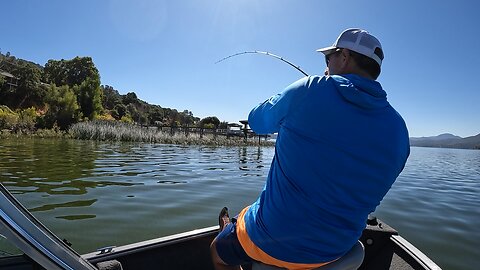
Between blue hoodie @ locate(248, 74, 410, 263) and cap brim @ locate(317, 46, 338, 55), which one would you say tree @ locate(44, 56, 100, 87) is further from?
blue hoodie @ locate(248, 74, 410, 263)

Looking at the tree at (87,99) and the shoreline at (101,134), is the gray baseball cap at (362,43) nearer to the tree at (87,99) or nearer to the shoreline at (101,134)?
the shoreline at (101,134)

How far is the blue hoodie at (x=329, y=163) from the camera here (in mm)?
1371

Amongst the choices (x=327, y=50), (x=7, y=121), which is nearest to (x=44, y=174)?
(x=327, y=50)

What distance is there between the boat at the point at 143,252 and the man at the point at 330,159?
0.35 metres

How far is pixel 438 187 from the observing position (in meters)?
11.2

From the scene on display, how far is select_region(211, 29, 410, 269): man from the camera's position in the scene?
1.37 m

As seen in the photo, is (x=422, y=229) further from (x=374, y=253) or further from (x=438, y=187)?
(x=438, y=187)

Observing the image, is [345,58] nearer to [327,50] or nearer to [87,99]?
[327,50]

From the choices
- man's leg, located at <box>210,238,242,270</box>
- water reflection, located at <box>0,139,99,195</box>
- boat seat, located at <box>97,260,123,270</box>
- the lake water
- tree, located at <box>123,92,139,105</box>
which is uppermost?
tree, located at <box>123,92,139,105</box>

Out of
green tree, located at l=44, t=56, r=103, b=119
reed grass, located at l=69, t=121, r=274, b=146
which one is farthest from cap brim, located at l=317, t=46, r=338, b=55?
green tree, located at l=44, t=56, r=103, b=119

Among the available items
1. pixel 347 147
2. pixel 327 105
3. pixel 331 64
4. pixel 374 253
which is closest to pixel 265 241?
pixel 347 147

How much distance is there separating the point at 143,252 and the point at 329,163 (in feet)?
6.30

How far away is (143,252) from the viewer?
263 cm

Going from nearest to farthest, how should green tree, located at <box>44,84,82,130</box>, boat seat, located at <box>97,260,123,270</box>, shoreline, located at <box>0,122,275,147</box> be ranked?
boat seat, located at <box>97,260,123,270</box> < shoreline, located at <box>0,122,275,147</box> < green tree, located at <box>44,84,82,130</box>
